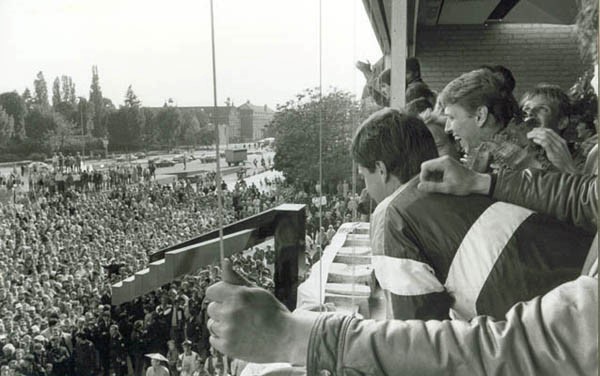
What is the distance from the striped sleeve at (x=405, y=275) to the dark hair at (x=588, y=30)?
301mm

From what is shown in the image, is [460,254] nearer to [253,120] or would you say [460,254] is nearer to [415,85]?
[253,120]

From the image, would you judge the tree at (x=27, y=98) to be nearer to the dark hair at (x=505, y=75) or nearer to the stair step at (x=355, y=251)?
the stair step at (x=355, y=251)

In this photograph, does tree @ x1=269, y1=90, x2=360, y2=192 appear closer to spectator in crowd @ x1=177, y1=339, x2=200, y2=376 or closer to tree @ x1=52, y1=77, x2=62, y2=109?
spectator in crowd @ x1=177, y1=339, x2=200, y2=376

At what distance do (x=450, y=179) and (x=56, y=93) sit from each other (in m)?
1.07

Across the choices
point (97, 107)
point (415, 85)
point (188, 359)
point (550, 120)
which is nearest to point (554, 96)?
point (550, 120)

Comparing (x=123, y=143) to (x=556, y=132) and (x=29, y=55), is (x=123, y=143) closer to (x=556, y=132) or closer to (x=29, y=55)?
(x=29, y=55)

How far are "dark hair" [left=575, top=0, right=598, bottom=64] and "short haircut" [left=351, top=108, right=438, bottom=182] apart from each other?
25cm

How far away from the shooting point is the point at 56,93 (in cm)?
145

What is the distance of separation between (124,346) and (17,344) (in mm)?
1278

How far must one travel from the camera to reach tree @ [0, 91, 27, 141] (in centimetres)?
140

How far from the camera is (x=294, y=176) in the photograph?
3.32ft

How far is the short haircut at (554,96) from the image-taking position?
0.77 metres

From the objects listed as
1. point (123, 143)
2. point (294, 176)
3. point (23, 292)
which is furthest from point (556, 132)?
point (23, 292)

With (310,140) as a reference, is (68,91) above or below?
above
